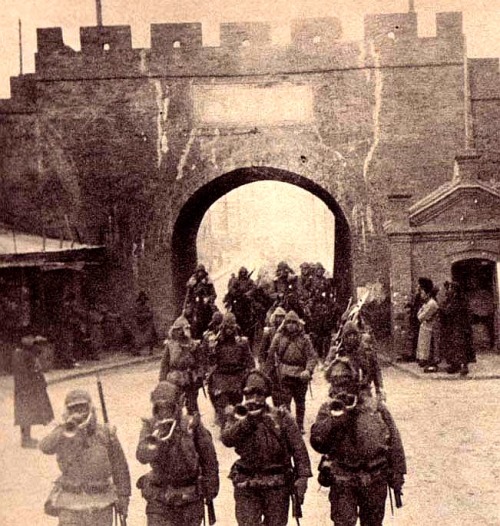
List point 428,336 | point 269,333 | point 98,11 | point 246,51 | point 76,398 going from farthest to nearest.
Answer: point 246,51, point 98,11, point 428,336, point 269,333, point 76,398

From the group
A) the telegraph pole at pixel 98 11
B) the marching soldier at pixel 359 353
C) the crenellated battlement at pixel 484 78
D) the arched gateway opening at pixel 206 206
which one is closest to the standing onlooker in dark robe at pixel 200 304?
the arched gateway opening at pixel 206 206

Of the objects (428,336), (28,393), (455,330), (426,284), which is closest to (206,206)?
(426,284)

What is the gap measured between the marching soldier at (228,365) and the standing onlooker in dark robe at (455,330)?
5.83m

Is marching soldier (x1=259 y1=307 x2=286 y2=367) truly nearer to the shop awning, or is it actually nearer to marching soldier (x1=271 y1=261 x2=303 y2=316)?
marching soldier (x1=271 y1=261 x2=303 y2=316)

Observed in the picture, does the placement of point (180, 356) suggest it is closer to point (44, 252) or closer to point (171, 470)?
point (171, 470)

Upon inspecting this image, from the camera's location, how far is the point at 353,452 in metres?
5.90

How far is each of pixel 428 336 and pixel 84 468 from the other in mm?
10363

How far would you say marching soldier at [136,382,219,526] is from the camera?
568cm

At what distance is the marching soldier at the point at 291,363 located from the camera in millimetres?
9984

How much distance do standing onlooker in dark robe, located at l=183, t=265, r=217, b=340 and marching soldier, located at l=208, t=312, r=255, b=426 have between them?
645 cm

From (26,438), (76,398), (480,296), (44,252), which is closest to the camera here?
(76,398)

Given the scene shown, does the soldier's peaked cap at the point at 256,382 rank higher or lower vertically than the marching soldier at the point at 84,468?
higher

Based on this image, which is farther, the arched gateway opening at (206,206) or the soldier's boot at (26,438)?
the arched gateway opening at (206,206)

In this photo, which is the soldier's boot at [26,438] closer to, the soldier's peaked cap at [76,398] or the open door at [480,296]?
the soldier's peaked cap at [76,398]
